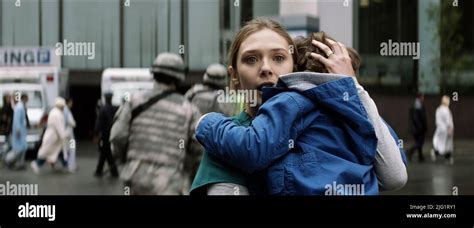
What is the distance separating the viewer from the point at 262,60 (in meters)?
1.44

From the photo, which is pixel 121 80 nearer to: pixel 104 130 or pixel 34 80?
pixel 104 130

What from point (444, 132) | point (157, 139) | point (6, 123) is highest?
point (157, 139)

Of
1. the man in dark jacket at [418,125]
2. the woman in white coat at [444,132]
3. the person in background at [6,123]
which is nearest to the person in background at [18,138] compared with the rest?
the person in background at [6,123]

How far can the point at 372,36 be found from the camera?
8.14m

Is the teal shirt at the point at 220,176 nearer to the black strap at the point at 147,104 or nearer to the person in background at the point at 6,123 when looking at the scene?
the black strap at the point at 147,104

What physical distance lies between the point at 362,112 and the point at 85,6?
6624 millimetres

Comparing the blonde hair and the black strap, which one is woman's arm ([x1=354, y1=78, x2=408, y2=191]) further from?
the black strap

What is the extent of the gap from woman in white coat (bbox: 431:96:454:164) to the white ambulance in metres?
4.85

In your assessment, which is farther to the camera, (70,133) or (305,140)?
(70,133)

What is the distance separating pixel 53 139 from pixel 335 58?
783 centimetres

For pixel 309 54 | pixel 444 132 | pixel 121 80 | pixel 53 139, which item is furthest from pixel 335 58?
pixel 444 132

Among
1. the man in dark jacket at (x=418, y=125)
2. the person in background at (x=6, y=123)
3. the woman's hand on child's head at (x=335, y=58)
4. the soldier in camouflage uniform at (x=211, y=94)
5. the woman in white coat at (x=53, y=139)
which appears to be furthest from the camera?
the man in dark jacket at (x=418, y=125)

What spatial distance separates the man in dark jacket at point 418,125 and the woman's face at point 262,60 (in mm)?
7918

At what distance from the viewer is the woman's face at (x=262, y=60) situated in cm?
144
